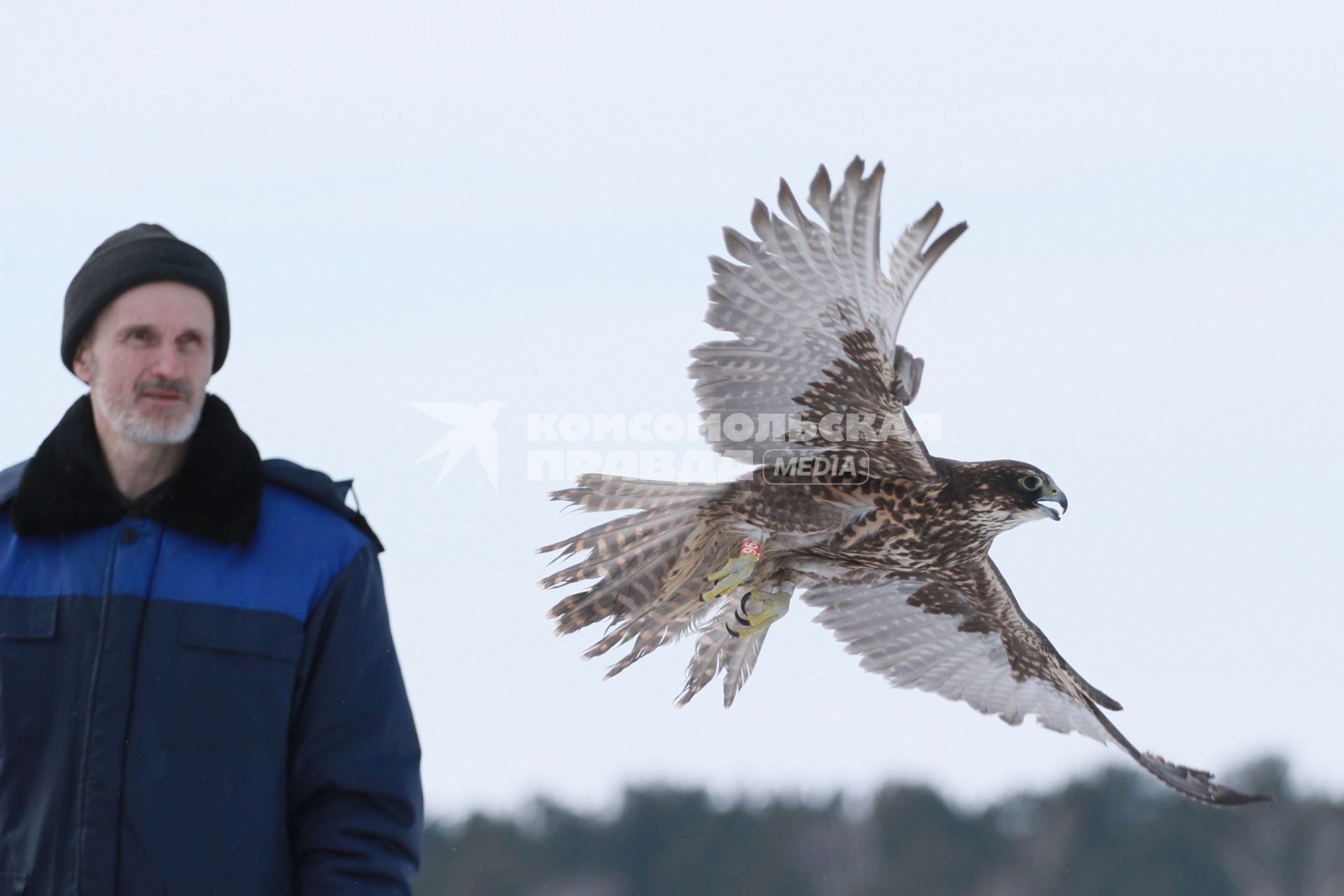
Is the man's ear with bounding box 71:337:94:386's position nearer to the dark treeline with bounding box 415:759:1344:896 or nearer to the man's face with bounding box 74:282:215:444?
the man's face with bounding box 74:282:215:444

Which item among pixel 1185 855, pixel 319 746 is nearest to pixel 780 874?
pixel 1185 855

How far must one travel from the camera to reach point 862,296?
612 cm

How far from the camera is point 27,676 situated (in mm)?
2934

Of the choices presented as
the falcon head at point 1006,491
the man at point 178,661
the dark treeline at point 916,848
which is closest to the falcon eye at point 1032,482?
the falcon head at point 1006,491

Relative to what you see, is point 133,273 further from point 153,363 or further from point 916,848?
point 916,848

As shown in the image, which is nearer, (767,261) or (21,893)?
(21,893)

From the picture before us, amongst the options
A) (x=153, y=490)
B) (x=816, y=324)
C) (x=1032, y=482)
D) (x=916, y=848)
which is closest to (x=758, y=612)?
(x=1032, y=482)

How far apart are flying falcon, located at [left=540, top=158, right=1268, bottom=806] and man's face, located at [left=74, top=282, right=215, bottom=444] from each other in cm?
328

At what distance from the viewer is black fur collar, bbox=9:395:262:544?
3008 millimetres

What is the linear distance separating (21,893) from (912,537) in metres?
4.47

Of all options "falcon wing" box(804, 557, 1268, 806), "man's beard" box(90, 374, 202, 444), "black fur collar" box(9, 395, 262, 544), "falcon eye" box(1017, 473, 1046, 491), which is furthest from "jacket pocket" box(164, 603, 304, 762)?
"falcon wing" box(804, 557, 1268, 806)

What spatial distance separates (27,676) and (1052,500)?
4717 millimetres

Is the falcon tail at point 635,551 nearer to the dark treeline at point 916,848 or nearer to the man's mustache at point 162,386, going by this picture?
the man's mustache at point 162,386

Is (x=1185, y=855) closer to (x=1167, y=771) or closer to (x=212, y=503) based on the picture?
(x=1167, y=771)
